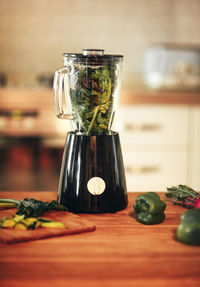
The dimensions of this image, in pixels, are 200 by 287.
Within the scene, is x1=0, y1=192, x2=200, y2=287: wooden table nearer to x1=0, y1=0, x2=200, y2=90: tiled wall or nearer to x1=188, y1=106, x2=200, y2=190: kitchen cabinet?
x1=188, y1=106, x2=200, y2=190: kitchen cabinet

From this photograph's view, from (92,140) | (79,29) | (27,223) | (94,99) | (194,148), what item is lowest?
(194,148)

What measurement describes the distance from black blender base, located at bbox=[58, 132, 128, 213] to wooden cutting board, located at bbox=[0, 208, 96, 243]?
62 mm

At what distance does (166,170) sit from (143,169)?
15 cm

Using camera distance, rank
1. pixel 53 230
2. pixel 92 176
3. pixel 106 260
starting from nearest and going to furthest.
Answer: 1. pixel 106 260
2. pixel 53 230
3. pixel 92 176

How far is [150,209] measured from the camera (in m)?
1.08

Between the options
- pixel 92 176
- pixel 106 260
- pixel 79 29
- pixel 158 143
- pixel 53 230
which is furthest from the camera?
pixel 79 29

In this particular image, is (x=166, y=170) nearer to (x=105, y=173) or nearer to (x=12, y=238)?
(x=105, y=173)

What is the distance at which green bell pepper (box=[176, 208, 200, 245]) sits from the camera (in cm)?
95

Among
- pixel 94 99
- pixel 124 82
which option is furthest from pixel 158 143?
pixel 94 99

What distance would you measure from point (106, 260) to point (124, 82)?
2782 mm

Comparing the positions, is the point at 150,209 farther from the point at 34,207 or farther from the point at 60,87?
the point at 60,87

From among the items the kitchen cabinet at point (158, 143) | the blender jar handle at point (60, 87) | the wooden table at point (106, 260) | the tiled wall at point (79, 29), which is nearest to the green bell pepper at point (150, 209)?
the wooden table at point (106, 260)

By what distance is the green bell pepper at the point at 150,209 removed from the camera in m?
1.08

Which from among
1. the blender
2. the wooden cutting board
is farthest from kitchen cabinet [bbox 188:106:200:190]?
the wooden cutting board
